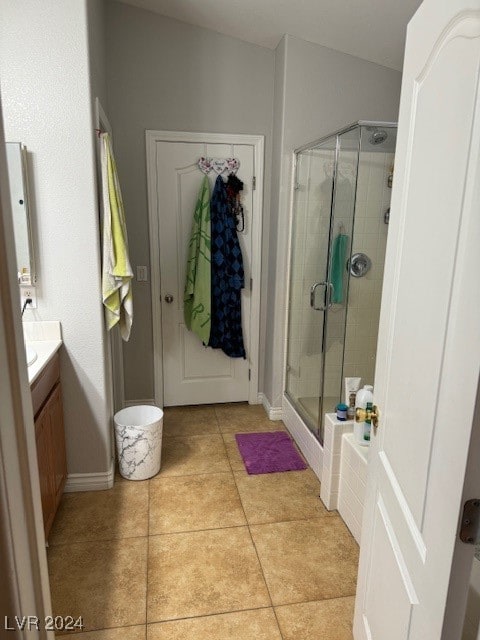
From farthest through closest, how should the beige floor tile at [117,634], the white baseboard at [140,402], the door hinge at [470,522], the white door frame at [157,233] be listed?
the white baseboard at [140,402], the white door frame at [157,233], the beige floor tile at [117,634], the door hinge at [470,522]

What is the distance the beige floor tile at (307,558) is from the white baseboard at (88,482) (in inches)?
34.7

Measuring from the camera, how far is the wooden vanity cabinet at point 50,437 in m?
1.85

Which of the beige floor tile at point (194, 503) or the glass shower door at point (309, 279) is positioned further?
the glass shower door at point (309, 279)

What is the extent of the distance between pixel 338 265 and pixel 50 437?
192 cm

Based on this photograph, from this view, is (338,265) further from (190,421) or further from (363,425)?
(190,421)

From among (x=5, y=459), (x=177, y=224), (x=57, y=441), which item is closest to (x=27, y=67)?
(x=177, y=224)

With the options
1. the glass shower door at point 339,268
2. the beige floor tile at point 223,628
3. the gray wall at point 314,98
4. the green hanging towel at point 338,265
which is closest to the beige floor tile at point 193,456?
the glass shower door at point 339,268

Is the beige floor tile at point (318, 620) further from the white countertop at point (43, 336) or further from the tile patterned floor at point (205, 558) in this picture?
the white countertop at point (43, 336)

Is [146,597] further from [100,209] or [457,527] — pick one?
[100,209]

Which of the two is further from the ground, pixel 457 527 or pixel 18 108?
pixel 18 108

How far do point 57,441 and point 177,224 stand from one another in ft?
5.84

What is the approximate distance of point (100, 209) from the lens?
2.29 m


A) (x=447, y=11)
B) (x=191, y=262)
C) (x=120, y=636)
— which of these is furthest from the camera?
(x=191, y=262)

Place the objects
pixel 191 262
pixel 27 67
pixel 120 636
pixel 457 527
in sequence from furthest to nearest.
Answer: pixel 191 262 → pixel 27 67 → pixel 120 636 → pixel 457 527
